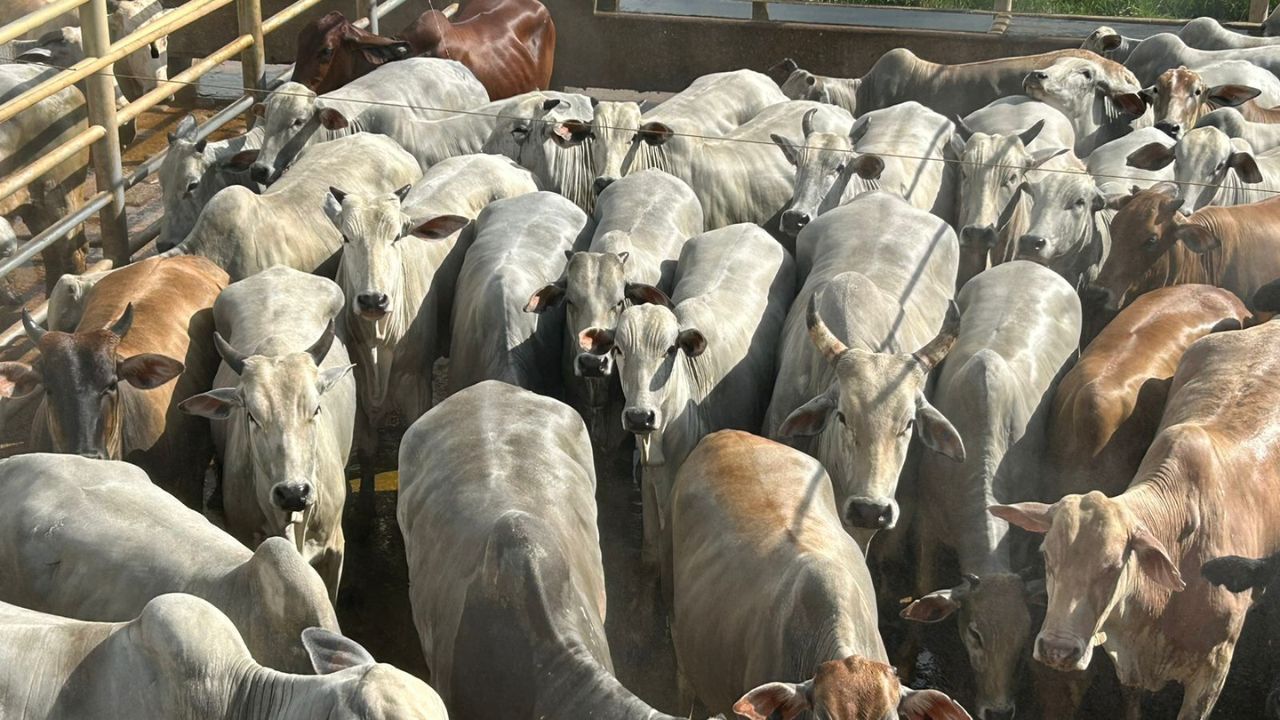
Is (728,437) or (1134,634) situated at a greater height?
(728,437)

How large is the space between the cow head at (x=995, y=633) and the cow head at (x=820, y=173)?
2843mm

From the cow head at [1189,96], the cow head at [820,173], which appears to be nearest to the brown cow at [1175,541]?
the cow head at [820,173]

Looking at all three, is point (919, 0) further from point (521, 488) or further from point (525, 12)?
point (521, 488)

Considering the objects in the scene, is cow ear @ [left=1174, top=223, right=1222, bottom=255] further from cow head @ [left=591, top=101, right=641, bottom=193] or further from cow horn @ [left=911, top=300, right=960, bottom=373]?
cow head @ [left=591, top=101, right=641, bottom=193]

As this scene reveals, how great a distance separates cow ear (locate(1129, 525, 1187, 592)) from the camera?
5562 millimetres

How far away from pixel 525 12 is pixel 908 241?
547cm

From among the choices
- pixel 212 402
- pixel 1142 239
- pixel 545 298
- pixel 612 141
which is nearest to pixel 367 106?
pixel 612 141

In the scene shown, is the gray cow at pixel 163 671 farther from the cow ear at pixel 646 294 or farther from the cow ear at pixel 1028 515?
A: the cow ear at pixel 646 294

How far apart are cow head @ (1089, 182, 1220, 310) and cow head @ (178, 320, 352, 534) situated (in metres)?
4.01

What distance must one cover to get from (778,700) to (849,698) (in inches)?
9.2

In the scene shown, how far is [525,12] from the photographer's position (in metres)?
12.4

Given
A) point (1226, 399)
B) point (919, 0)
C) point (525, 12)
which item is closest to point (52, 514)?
point (1226, 399)

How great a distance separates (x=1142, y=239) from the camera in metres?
8.01

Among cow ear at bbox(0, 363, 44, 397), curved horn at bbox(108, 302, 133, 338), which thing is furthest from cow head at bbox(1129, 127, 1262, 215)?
cow ear at bbox(0, 363, 44, 397)
